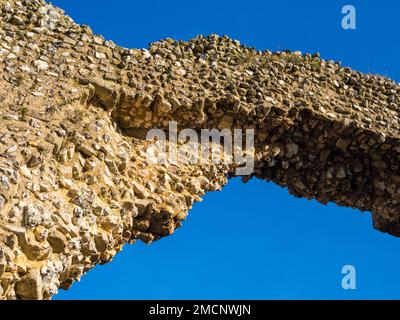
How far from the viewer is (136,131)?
8.79 m

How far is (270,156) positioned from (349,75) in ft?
7.79

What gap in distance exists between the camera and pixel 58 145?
7.36 metres

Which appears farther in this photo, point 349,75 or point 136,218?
point 349,75

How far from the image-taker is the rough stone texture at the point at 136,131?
677 cm

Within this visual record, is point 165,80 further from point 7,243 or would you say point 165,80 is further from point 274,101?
point 7,243

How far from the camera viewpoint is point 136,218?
26.7 ft

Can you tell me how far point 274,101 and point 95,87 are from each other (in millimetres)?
2778

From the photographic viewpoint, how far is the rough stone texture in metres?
6.77
